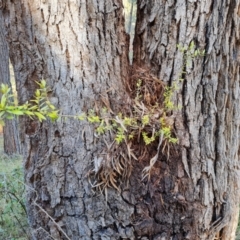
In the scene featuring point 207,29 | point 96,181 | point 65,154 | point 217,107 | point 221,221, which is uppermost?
point 207,29

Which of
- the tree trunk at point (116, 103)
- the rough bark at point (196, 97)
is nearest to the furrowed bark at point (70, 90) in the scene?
the tree trunk at point (116, 103)

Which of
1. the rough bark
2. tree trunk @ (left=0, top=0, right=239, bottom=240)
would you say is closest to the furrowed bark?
tree trunk @ (left=0, top=0, right=239, bottom=240)

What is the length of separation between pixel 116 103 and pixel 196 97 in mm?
312

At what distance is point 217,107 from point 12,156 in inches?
215

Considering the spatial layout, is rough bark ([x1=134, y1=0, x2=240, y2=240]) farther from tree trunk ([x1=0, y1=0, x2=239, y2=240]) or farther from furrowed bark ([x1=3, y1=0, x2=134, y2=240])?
furrowed bark ([x1=3, y1=0, x2=134, y2=240])

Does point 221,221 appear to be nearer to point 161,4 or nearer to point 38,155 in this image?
point 38,155

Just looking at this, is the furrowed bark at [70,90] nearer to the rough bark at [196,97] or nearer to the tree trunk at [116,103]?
the tree trunk at [116,103]

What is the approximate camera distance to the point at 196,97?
1.37 metres

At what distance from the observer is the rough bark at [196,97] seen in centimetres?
133

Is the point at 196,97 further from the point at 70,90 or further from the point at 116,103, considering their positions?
the point at 70,90

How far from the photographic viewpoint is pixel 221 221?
147 cm

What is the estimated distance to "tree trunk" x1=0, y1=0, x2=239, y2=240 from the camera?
130cm

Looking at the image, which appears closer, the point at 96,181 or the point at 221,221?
the point at 96,181

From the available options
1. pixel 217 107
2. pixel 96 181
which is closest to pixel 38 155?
pixel 96 181
